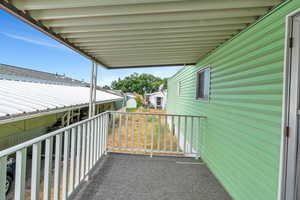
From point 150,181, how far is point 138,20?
7.58 ft

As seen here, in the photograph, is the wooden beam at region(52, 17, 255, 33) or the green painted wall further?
the wooden beam at region(52, 17, 255, 33)

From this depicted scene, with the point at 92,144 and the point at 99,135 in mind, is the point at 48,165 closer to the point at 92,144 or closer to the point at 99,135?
the point at 92,144

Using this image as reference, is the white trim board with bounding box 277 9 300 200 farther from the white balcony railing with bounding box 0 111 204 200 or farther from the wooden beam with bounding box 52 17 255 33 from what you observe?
the white balcony railing with bounding box 0 111 204 200

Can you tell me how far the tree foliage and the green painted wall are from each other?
122 feet

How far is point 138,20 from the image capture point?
1.96 m

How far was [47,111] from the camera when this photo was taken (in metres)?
3.87

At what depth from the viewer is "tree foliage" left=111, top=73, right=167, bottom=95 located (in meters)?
40.9

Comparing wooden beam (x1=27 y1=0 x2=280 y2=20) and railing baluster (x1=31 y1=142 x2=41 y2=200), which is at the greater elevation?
wooden beam (x1=27 y1=0 x2=280 y2=20)

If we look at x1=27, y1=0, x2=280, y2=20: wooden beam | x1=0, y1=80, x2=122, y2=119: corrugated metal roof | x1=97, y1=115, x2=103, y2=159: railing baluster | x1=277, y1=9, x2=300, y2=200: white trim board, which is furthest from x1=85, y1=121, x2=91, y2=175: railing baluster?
x1=277, y1=9, x2=300, y2=200: white trim board

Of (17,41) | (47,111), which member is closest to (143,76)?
(17,41)

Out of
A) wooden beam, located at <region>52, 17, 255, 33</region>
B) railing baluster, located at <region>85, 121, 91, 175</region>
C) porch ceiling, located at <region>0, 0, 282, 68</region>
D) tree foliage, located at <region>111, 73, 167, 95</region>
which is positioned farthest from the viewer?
tree foliage, located at <region>111, 73, 167, 95</region>

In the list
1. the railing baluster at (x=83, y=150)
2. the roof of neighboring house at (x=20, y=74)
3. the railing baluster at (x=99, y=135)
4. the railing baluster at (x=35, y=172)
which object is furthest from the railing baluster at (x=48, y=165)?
the roof of neighboring house at (x=20, y=74)

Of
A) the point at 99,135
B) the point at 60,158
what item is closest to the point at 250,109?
the point at 60,158

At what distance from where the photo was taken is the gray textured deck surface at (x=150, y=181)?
2.43 m
